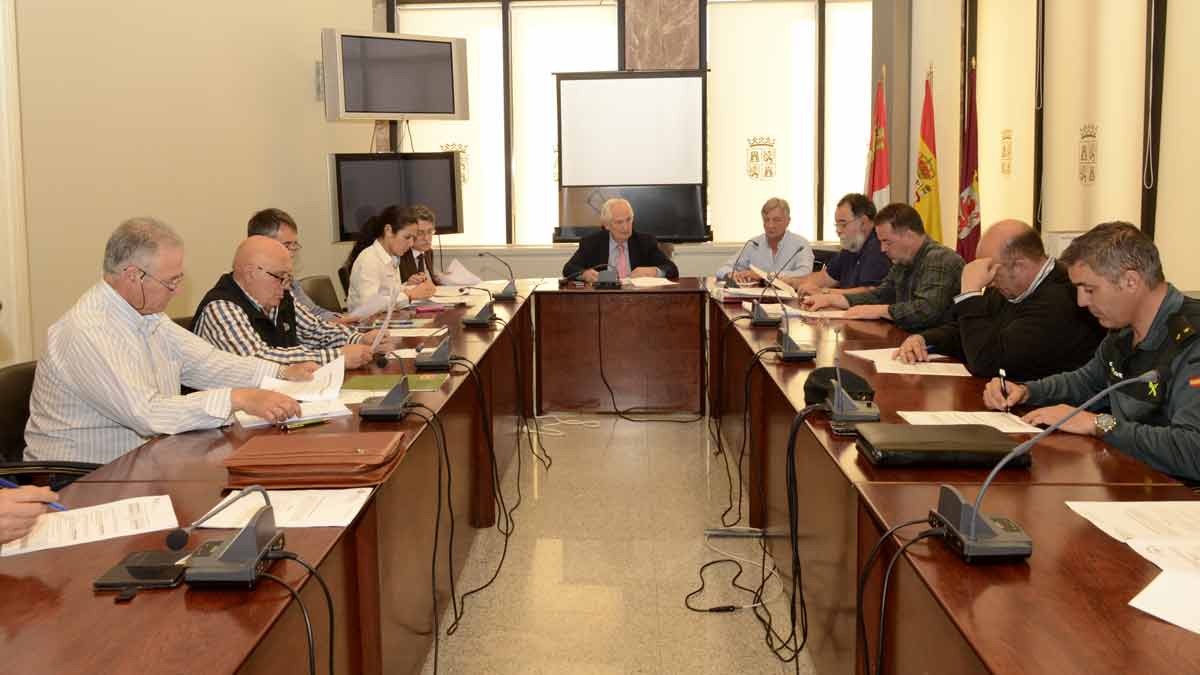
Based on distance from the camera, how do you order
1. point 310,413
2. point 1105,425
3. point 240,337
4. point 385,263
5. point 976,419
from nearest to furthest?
1. point 1105,425
2. point 976,419
3. point 310,413
4. point 240,337
5. point 385,263

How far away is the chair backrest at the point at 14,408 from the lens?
8.78 feet

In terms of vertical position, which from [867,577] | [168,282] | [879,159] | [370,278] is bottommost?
[867,577]

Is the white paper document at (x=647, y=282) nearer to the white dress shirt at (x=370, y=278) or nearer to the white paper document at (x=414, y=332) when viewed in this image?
the white dress shirt at (x=370, y=278)

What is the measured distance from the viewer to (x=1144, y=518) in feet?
5.79

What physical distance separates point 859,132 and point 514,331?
14.8ft

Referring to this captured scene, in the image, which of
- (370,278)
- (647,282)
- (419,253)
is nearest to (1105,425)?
(370,278)

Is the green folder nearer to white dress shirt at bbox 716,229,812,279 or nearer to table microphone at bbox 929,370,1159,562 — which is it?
table microphone at bbox 929,370,1159,562

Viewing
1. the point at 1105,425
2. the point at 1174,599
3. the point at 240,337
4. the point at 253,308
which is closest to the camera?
the point at 1174,599

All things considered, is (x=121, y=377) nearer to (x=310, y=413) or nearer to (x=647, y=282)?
(x=310, y=413)

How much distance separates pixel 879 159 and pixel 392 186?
3.65m

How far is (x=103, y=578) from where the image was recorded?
1.52 meters

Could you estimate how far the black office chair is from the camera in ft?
8.11

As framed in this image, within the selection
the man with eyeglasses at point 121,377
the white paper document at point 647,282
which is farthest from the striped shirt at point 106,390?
the white paper document at point 647,282

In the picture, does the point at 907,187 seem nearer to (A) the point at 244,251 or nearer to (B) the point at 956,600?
(A) the point at 244,251
